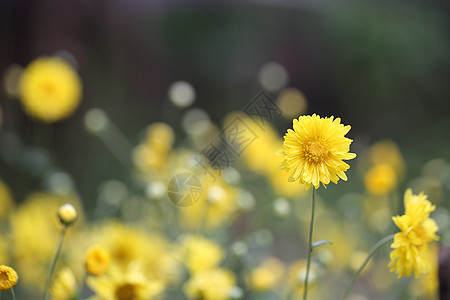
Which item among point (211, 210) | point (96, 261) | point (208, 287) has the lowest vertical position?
point (96, 261)

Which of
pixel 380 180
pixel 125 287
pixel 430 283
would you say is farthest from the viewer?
pixel 380 180

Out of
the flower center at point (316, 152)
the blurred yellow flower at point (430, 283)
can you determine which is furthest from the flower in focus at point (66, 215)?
the blurred yellow flower at point (430, 283)

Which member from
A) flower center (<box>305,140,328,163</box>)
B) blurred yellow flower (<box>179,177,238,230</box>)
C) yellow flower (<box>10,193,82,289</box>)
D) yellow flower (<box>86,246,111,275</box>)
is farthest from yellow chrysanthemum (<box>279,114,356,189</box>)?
yellow flower (<box>10,193,82,289</box>)

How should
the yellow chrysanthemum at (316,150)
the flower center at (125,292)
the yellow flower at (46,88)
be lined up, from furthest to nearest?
the yellow flower at (46,88) < the flower center at (125,292) < the yellow chrysanthemum at (316,150)

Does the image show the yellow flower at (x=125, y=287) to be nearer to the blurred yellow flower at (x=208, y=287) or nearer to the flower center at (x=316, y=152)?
the blurred yellow flower at (x=208, y=287)

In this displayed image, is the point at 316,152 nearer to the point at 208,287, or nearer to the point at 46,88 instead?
the point at 208,287

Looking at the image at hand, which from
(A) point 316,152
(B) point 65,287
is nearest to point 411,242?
(A) point 316,152

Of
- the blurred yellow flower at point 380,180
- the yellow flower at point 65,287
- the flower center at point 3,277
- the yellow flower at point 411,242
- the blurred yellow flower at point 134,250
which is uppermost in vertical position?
the blurred yellow flower at point 380,180

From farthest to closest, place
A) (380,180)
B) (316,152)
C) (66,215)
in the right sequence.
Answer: (380,180) → (66,215) → (316,152)

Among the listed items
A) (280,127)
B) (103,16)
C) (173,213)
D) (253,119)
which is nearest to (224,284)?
(173,213)

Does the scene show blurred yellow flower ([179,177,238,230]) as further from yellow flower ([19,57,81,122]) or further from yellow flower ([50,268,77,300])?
yellow flower ([19,57,81,122])
